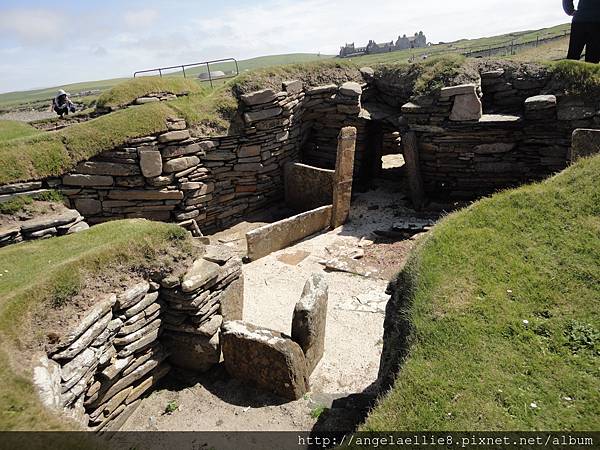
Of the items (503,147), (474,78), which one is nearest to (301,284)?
(503,147)

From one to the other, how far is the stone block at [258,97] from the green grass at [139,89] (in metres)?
1.79

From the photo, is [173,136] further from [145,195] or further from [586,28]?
[586,28]

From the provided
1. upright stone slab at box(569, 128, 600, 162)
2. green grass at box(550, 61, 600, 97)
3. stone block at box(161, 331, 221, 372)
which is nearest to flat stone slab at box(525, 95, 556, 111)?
green grass at box(550, 61, 600, 97)

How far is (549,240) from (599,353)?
1.75 m

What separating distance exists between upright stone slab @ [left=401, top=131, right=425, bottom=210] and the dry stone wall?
693 cm

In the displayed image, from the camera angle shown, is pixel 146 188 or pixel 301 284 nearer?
pixel 301 284

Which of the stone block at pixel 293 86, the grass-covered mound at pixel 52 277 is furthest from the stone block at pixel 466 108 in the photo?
the grass-covered mound at pixel 52 277

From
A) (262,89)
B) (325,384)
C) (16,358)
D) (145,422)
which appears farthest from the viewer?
(262,89)

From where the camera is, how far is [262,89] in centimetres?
1148

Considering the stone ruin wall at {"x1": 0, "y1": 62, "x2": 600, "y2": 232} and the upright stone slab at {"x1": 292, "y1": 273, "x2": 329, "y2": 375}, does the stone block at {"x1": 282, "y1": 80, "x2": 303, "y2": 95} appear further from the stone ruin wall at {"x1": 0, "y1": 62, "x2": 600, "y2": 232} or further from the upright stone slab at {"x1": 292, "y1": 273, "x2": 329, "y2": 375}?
the upright stone slab at {"x1": 292, "y1": 273, "x2": 329, "y2": 375}

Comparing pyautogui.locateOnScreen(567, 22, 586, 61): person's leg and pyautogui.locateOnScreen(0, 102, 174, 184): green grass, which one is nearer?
pyautogui.locateOnScreen(0, 102, 174, 184): green grass

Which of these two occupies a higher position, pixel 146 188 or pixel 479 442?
pixel 146 188

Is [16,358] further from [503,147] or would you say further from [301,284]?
[503,147]

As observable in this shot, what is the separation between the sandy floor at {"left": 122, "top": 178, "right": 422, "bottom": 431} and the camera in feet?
17.9
